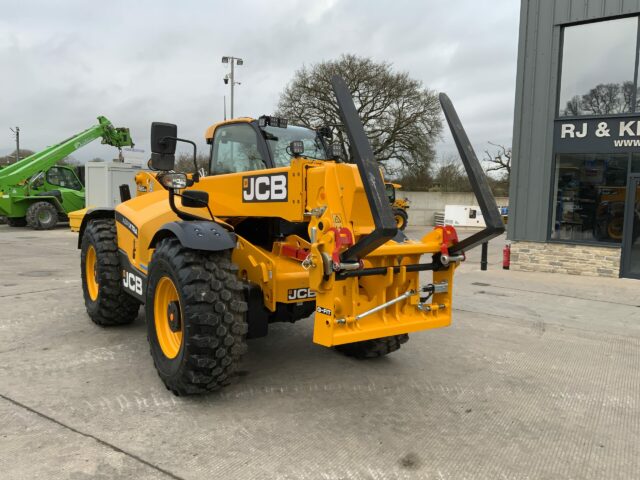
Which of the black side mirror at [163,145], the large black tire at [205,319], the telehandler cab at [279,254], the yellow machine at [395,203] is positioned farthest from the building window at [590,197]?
the large black tire at [205,319]

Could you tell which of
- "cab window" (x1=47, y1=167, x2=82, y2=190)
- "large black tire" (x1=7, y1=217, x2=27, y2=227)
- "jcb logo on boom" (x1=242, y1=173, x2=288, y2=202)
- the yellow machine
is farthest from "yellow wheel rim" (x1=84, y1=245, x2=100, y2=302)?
"large black tire" (x1=7, y1=217, x2=27, y2=227)

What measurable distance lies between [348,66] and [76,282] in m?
22.5

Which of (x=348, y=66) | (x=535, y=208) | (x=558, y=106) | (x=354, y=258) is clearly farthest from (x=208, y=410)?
(x=348, y=66)

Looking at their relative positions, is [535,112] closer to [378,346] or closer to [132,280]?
[378,346]

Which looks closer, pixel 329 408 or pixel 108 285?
pixel 329 408

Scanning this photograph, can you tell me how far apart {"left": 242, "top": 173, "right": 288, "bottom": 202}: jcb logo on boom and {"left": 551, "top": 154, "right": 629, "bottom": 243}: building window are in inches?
334

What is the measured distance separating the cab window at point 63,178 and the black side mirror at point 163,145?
18592 mm

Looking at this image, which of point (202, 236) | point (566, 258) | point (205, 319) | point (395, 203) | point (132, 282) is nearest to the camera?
point (205, 319)

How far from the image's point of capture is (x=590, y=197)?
10.4 metres

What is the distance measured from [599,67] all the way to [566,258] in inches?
154

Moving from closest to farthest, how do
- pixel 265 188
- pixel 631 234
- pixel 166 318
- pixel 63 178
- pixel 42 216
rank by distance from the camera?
1. pixel 265 188
2. pixel 166 318
3. pixel 631 234
4. pixel 42 216
5. pixel 63 178

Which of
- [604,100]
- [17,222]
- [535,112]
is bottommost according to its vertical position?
[17,222]

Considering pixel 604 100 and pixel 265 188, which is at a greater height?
pixel 604 100

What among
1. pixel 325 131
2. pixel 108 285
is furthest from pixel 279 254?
pixel 108 285
